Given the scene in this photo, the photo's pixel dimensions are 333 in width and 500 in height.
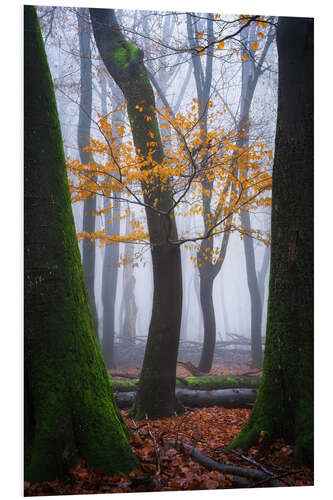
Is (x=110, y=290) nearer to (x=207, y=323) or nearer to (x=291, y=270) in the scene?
(x=207, y=323)

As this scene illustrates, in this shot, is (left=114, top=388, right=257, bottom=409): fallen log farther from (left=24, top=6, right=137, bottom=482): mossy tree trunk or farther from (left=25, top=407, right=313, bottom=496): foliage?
(left=24, top=6, right=137, bottom=482): mossy tree trunk

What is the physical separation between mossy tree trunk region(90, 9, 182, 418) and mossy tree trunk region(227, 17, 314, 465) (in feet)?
4.97

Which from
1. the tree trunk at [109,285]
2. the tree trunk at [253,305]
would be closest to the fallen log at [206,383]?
the tree trunk at [253,305]

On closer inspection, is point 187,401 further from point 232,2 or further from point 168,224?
point 232,2

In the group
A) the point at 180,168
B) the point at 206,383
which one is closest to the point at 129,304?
the point at 206,383

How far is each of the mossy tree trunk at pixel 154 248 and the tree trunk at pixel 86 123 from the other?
0.28 m

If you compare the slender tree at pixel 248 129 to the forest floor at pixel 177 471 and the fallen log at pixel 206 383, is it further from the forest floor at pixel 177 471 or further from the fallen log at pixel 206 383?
the forest floor at pixel 177 471

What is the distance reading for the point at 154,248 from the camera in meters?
4.73

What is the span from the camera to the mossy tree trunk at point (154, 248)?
461cm

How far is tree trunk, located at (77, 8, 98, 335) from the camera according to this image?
499 centimetres

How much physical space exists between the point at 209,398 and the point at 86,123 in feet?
14.5

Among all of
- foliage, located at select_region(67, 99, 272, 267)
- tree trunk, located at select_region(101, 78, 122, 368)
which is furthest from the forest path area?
tree trunk, located at select_region(101, 78, 122, 368)

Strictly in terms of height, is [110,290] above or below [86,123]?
below
